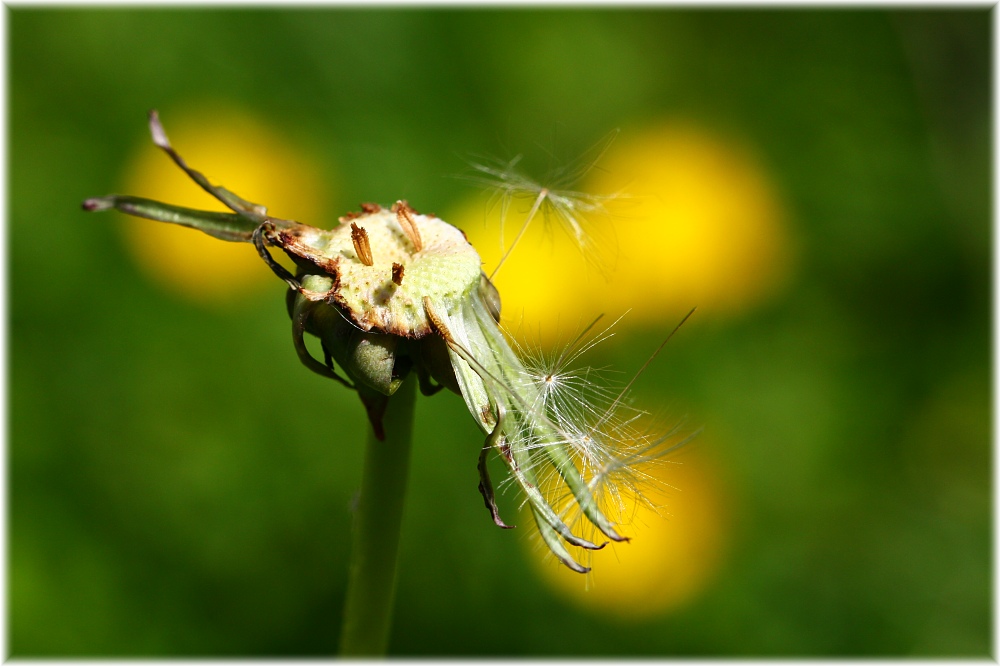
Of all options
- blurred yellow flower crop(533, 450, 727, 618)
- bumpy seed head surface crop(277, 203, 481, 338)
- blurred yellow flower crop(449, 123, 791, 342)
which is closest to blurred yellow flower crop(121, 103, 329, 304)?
blurred yellow flower crop(449, 123, 791, 342)

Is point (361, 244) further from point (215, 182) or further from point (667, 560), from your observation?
point (215, 182)

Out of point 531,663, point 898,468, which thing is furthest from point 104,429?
point 898,468

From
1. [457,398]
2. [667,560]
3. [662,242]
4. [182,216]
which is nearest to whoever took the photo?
[182,216]

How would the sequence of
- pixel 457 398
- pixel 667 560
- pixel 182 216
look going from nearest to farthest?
1. pixel 182 216
2. pixel 667 560
3. pixel 457 398

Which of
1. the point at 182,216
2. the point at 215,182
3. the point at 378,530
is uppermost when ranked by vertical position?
the point at 182,216

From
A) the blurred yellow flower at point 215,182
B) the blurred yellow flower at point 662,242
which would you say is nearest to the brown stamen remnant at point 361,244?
the blurred yellow flower at point 662,242

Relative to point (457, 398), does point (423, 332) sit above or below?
above

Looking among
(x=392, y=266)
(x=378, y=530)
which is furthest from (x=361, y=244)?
(x=378, y=530)
